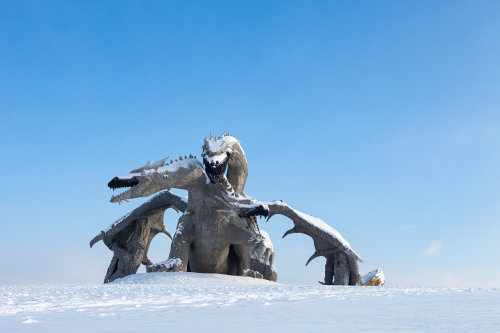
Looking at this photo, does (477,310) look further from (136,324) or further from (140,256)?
(140,256)

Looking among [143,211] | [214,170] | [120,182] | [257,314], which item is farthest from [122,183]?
[257,314]

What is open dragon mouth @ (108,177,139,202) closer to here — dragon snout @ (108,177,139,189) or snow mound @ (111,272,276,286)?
dragon snout @ (108,177,139,189)

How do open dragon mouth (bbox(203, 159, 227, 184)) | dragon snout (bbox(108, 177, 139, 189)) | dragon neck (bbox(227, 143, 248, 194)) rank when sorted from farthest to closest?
dragon neck (bbox(227, 143, 248, 194)) → open dragon mouth (bbox(203, 159, 227, 184)) → dragon snout (bbox(108, 177, 139, 189))

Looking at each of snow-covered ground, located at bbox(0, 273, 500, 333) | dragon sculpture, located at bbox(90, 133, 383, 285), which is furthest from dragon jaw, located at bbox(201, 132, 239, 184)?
snow-covered ground, located at bbox(0, 273, 500, 333)

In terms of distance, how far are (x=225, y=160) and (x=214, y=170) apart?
36 centimetres

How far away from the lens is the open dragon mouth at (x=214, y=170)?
7.40 meters

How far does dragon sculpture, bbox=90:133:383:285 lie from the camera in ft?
24.8

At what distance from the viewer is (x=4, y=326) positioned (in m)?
2.61

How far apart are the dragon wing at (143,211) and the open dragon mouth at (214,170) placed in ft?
7.04

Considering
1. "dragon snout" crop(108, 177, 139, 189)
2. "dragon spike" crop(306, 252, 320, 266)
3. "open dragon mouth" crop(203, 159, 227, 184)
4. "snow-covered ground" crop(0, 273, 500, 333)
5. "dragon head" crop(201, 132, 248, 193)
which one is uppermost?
"dragon head" crop(201, 132, 248, 193)

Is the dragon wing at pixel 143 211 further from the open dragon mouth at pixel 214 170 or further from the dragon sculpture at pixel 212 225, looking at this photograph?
the open dragon mouth at pixel 214 170

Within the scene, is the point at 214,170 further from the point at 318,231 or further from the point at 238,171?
the point at 318,231

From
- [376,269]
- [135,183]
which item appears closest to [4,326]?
[135,183]

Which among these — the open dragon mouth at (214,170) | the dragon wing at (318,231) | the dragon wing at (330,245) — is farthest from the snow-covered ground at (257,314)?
the dragon wing at (330,245)
